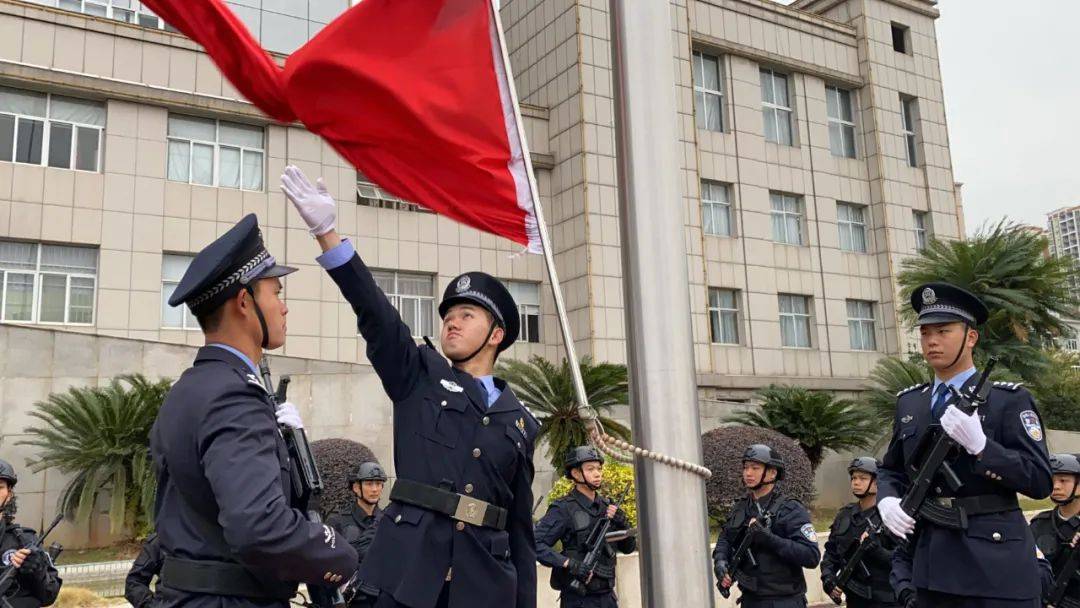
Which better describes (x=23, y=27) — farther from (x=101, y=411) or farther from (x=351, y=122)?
(x=351, y=122)

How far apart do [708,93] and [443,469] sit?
75.0ft

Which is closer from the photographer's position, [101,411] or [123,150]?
[101,411]

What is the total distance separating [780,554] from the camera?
6.71 metres

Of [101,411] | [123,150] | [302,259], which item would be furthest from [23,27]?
[101,411]

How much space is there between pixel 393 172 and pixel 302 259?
15.9m

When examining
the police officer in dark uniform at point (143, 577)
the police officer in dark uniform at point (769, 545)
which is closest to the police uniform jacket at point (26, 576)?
the police officer in dark uniform at point (143, 577)

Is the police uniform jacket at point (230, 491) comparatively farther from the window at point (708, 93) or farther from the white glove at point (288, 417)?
the window at point (708, 93)

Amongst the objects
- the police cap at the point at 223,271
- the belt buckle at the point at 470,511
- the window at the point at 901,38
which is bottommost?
the belt buckle at the point at 470,511

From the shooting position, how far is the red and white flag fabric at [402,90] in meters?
3.71

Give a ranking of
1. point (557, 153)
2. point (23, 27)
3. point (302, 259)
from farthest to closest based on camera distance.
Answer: point (557, 153) → point (302, 259) → point (23, 27)

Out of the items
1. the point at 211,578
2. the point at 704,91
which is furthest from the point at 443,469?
the point at 704,91

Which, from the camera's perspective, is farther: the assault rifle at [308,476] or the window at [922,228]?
the window at [922,228]

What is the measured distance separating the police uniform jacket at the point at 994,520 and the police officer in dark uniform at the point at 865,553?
2.56 metres

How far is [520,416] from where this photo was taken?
12.8 ft
